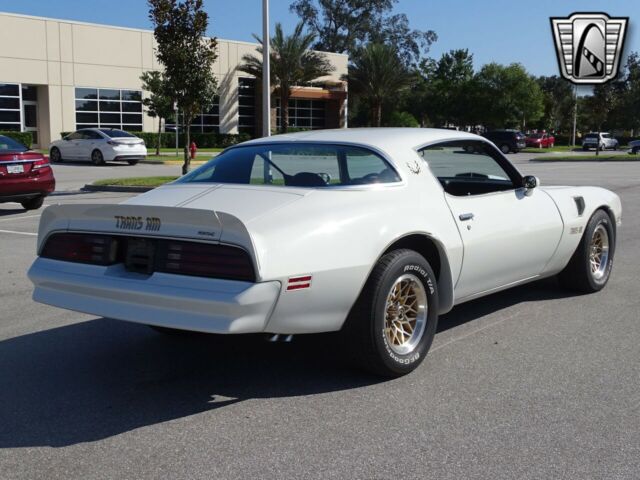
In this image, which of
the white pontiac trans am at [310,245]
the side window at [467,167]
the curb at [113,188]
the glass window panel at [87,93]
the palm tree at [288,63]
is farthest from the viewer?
the palm tree at [288,63]

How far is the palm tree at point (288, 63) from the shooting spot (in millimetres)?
45188

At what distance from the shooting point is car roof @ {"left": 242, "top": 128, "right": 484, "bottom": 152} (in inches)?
200

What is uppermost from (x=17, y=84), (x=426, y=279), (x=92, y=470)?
(x=17, y=84)

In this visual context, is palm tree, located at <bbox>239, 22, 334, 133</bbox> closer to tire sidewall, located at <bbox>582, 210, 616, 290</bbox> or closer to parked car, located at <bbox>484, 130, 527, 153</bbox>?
parked car, located at <bbox>484, 130, 527, 153</bbox>

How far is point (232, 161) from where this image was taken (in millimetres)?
5285

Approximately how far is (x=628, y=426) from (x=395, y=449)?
47.5 inches

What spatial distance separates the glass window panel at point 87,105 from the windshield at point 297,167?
37990 mm

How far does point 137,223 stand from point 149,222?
0.29 feet

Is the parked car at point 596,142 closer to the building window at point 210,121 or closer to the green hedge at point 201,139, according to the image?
the green hedge at point 201,139

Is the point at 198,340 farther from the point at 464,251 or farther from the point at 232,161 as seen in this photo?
the point at 464,251

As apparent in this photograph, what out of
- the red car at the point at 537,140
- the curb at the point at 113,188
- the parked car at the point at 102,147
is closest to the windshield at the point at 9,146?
the curb at the point at 113,188

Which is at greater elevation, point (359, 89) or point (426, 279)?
point (359, 89)

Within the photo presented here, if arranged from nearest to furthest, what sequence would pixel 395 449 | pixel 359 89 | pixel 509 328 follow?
pixel 395 449
pixel 509 328
pixel 359 89

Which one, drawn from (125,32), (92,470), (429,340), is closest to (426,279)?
(429,340)
